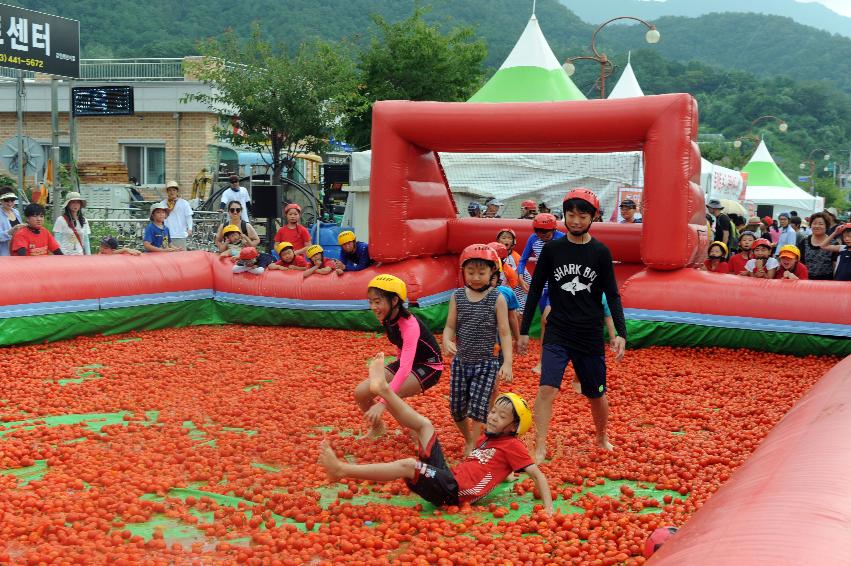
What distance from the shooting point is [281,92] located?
21531 millimetres

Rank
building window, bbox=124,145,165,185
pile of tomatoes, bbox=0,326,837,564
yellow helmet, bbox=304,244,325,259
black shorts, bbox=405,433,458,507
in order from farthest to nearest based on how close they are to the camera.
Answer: building window, bbox=124,145,165,185
yellow helmet, bbox=304,244,325,259
black shorts, bbox=405,433,458,507
pile of tomatoes, bbox=0,326,837,564

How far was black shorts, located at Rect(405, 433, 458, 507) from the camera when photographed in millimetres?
4535

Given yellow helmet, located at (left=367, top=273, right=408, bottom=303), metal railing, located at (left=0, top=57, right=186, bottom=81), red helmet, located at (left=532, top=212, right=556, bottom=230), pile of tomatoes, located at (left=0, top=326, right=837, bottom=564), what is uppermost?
metal railing, located at (left=0, top=57, right=186, bottom=81)

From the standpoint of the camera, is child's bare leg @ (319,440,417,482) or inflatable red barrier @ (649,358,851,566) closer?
inflatable red barrier @ (649,358,851,566)

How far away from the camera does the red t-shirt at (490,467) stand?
4.65 meters

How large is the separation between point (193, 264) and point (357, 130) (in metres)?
16.3

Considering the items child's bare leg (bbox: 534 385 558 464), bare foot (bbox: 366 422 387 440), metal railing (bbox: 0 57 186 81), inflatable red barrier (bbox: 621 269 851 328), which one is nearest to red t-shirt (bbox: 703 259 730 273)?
inflatable red barrier (bbox: 621 269 851 328)

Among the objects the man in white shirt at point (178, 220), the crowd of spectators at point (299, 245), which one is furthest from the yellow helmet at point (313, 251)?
the man in white shirt at point (178, 220)

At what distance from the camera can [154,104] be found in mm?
26625

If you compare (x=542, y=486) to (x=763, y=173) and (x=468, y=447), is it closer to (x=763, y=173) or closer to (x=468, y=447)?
(x=468, y=447)

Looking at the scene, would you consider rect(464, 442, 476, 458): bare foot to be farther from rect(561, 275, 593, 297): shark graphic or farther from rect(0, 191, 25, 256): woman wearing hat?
rect(0, 191, 25, 256): woman wearing hat

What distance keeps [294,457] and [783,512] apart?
353 cm

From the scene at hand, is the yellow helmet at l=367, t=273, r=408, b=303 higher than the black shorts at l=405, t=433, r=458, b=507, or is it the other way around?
the yellow helmet at l=367, t=273, r=408, b=303

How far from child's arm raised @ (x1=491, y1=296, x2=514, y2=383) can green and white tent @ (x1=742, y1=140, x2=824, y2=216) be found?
3003 centimetres
